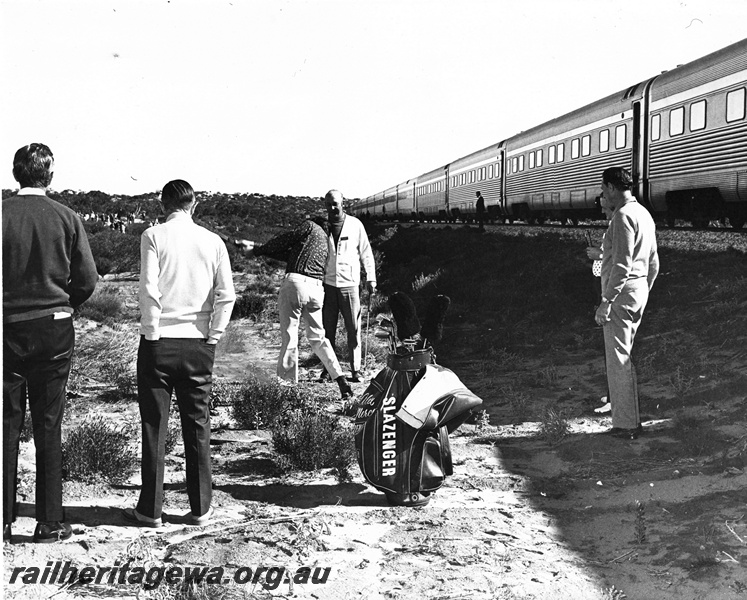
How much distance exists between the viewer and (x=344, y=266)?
7.91 metres

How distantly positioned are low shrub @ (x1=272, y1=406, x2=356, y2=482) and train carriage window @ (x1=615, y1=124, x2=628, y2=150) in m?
11.3

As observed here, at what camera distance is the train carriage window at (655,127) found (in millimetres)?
14062

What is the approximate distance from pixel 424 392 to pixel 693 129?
32.5 feet

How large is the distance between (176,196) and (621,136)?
1288 cm

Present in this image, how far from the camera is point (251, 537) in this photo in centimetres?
438

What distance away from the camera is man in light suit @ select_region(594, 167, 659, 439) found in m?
5.77

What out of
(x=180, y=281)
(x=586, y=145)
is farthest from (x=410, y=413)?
(x=586, y=145)

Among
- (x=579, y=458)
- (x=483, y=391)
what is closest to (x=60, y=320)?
(x=579, y=458)

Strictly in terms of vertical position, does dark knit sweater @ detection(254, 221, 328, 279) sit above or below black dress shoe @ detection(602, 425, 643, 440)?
above

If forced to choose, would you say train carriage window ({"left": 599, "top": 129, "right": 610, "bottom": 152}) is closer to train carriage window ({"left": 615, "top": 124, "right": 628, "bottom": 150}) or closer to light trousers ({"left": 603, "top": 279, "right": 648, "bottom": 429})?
train carriage window ({"left": 615, "top": 124, "right": 628, "bottom": 150})

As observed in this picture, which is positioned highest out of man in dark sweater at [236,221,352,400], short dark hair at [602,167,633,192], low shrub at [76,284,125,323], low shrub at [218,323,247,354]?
short dark hair at [602,167,633,192]

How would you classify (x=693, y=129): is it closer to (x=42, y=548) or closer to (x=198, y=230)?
(x=198, y=230)

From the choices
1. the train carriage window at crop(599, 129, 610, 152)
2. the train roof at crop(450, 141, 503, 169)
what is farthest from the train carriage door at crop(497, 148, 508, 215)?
the train carriage window at crop(599, 129, 610, 152)

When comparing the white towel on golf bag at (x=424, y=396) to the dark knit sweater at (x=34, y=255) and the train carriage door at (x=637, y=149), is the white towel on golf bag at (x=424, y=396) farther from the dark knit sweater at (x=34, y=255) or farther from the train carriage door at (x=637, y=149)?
the train carriage door at (x=637, y=149)
